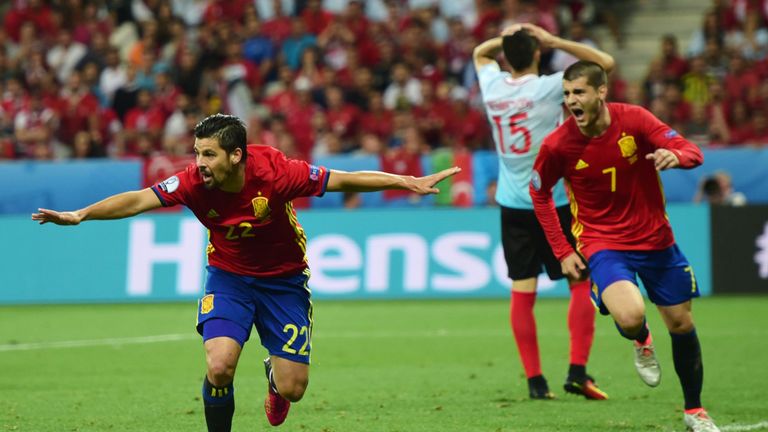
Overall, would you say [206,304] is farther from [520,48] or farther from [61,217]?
[520,48]

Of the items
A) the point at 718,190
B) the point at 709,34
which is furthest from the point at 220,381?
the point at 709,34

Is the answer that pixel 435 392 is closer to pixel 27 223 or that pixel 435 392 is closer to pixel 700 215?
pixel 700 215

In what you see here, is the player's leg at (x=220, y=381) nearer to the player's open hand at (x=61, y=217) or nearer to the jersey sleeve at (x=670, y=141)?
the player's open hand at (x=61, y=217)

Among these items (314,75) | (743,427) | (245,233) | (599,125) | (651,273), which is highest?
(314,75)

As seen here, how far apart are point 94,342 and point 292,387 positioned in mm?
5989

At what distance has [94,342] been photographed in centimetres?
1259

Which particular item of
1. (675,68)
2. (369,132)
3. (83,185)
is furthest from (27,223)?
(675,68)

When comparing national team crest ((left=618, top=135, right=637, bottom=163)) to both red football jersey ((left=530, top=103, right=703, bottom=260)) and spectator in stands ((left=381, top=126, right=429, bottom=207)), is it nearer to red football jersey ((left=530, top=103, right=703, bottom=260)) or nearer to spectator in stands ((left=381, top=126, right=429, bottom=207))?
red football jersey ((left=530, top=103, right=703, bottom=260))

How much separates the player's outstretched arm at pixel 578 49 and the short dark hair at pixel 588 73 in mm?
1025

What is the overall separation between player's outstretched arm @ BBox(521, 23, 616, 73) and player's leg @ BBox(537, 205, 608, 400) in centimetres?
106

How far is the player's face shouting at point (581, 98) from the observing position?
24.3ft

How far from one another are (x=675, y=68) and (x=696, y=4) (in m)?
3.54

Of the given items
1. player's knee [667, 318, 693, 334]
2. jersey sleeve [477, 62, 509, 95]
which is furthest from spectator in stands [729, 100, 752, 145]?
player's knee [667, 318, 693, 334]

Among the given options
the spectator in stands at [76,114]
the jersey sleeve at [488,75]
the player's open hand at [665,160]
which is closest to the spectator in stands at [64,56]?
the spectator in stands at [76,114]
